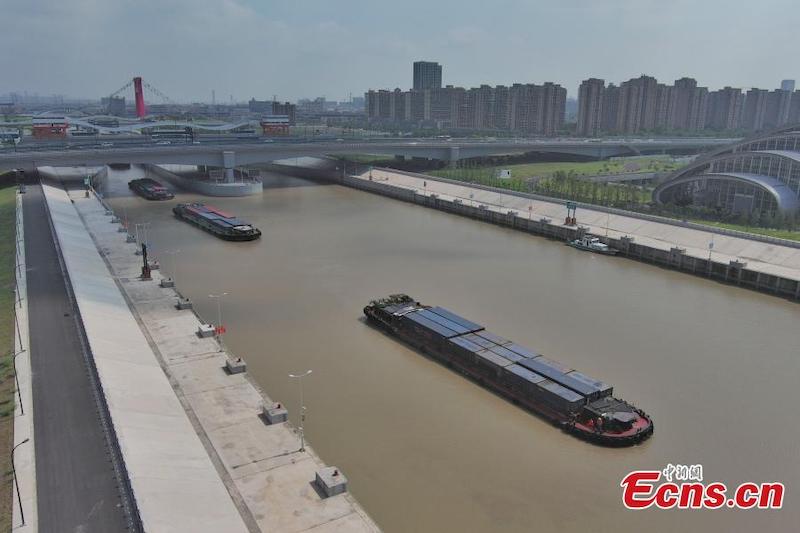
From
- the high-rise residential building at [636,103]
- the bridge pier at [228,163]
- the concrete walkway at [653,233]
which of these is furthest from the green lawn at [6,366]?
the high-rise residential building at [636,103]

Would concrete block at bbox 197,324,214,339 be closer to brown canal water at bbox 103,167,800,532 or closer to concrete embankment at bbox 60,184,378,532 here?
concrete embankment at bbox 60,184,378,532

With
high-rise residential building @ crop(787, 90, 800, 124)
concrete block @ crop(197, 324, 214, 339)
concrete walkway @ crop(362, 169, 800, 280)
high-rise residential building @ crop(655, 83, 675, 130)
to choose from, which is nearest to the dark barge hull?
concrete block @ crop(197, 324, 214, 339)

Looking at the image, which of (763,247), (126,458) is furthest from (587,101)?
(126,458)

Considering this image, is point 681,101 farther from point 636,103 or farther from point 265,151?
point 265,151

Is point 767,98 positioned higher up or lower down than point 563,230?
higher up

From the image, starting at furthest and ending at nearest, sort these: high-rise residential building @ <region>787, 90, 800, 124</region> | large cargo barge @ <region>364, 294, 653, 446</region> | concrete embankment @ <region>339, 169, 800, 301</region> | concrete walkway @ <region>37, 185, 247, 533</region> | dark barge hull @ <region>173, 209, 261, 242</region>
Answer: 1. high-rise residential building @ <region>787, 90, 800, 124</region>
2. dark barge hull @ <region>173, 209, 261, 242</region>
3. concrete embankment @ <region>339, 169, 800, 301</region>
4. large cargo barge @ <region>364, 294, 653, 446</region>
5. concrete walkway @ <region>37, 185, 247, 533</region>

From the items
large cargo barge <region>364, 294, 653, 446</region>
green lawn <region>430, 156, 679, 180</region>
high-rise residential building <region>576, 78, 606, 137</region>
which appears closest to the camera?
large cargo barge <region>364, 294, 653, 446</region>

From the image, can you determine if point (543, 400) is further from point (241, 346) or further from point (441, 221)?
point (441, 221)
